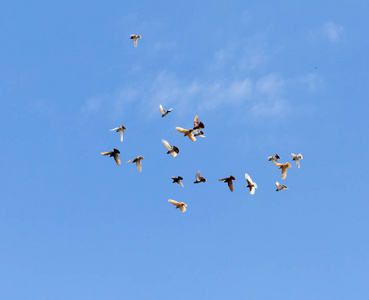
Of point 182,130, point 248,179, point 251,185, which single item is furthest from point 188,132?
point 251,185

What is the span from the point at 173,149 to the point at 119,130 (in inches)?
215

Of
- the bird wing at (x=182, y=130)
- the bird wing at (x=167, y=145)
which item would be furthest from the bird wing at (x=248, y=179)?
the bird wing at (x=167, y=145)

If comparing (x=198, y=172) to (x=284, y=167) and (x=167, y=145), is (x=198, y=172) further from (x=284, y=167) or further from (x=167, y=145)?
(x=284, y=167)

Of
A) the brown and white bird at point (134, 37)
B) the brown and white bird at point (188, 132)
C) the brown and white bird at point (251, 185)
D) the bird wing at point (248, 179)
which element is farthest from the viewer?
the brown and white bird at point (134, 37)

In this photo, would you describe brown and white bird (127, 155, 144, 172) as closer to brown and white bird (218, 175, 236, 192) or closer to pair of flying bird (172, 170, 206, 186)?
pair of flying bird (172, 170, 206, 186)

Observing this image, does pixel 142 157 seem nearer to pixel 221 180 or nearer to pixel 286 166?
pixel 221 180

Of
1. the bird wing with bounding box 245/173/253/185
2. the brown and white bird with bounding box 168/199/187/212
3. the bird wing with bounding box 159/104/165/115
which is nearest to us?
the brown and white bird with bounding box 168/199/187/212

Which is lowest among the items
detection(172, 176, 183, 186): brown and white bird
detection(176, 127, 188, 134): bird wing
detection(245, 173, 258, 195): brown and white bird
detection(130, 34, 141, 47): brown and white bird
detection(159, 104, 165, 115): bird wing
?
detection(172, 176, 183, 186): brown and white bird

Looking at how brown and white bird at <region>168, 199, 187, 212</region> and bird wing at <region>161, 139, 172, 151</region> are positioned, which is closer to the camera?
bird wing at <region>161, 139, 172, 151</region>

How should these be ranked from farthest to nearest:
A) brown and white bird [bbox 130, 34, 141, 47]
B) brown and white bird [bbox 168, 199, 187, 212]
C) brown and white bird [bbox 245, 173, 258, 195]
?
brown and white bird [bbox 130, 34, 141, 47] → brown and white bird [bbox 245, 173, 258, 195] → brown and white bird [bbox 168, 199, 187, 212]

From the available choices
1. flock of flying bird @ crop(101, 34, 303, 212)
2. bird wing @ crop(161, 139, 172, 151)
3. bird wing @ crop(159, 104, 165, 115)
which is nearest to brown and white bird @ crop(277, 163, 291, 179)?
flock of flying bird @ crop(101, 34, 303, 212)

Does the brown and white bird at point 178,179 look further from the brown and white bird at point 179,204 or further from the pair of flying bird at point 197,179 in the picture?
the brown and white bird at point 179,204

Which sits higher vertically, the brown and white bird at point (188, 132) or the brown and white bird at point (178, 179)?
the brown and white bird at point (188, 132)

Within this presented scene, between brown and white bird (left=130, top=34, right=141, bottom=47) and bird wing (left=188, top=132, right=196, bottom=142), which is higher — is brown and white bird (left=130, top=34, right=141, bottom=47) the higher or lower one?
the higher one
